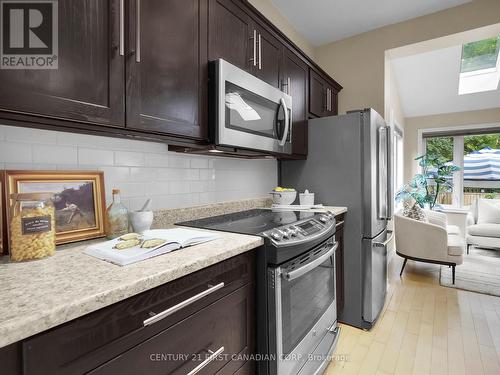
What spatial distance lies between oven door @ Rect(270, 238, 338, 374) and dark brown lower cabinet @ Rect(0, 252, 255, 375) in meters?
0.13

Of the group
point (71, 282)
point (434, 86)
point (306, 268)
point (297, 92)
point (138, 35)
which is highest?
point (434, 86)

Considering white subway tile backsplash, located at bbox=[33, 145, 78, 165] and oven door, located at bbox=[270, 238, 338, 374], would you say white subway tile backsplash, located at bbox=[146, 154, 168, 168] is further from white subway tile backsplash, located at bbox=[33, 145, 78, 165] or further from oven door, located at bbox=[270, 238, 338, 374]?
oven door, located at bbox=[270, 238, 338, 374]

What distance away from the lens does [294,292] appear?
4.43 ft

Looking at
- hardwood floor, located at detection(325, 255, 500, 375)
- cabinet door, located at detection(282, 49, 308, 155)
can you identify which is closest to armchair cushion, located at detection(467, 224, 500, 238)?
hardwood floor, located at detection(325, 255, 500, 375)

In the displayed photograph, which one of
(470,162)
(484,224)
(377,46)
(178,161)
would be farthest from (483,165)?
(178,161)

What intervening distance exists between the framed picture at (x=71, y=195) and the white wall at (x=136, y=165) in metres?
0.05

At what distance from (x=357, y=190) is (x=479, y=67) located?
430 cm

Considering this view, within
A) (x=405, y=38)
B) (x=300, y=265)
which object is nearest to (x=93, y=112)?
(x=300, y=265)

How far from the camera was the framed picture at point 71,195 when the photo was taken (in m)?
1.01

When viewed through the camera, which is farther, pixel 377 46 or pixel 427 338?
pixel 377 46

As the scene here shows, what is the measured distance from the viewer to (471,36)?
278 cm

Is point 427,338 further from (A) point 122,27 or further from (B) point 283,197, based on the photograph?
(A) point 122,27

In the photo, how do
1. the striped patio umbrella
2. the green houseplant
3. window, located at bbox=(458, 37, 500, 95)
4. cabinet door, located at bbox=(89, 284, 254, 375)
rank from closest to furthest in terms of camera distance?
cabinet door, located at bbox=(89, 284, 254, 375) → window, located at bbox=(458, 37, 500, 95) → the green houseplant → the striped patio umbrella

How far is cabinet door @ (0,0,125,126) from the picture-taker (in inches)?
31.6
